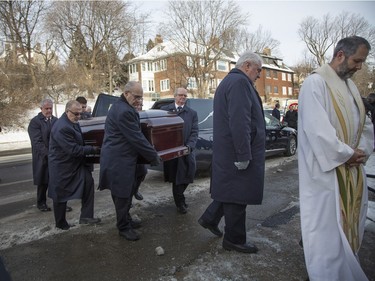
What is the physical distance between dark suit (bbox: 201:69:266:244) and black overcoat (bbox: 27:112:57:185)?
3.02 metres

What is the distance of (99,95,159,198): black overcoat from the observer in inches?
139

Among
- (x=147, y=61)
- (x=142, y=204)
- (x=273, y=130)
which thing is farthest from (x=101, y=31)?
(x=142, y=204)

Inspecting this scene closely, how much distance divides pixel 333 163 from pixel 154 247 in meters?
2.13

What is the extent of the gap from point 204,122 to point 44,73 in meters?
26.0

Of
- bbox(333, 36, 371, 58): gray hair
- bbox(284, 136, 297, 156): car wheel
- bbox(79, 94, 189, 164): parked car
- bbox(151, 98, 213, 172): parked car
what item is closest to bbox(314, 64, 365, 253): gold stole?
bbox(333, 36, 371, 58): gray hair

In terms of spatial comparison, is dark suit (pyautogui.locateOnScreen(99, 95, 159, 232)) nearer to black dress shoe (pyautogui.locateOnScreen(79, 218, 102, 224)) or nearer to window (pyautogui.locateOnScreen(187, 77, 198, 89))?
black dress shoe (pyautogui.locateOnScreen(79, 218, 102, 224))

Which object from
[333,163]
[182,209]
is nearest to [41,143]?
[182,209]

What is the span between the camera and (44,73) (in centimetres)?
2861

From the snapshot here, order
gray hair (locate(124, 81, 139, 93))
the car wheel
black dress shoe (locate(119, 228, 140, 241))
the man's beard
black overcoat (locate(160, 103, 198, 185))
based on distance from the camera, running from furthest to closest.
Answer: the car wheel, black overcoat (locate(160, 103, 198, 185)), black dress shoe (locate(119, 228, 140, 241)), gray hair (locate(124, 81, 139, 93)), the man's beard

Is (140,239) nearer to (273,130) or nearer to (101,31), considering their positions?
(273,130)

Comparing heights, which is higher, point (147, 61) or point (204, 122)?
point (147, 61)

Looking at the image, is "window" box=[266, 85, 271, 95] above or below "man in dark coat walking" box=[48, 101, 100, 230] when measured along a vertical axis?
above

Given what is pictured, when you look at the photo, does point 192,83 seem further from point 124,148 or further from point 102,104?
point 124,148

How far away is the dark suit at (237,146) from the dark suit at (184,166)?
1408mm
